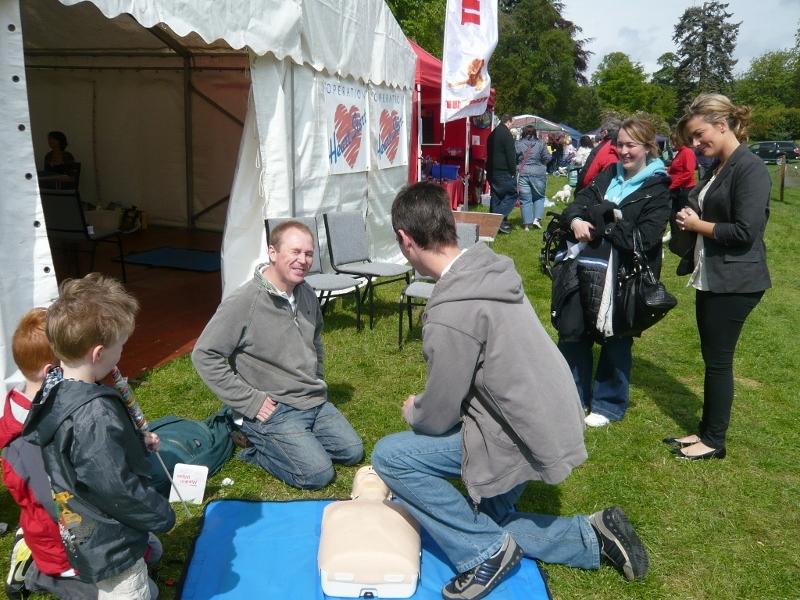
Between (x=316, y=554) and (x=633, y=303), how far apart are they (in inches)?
82.3

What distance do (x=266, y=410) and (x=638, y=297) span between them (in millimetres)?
2064

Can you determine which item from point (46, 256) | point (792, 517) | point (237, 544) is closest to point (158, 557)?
point (237, 544)

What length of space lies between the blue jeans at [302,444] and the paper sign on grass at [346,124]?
3.50 metres

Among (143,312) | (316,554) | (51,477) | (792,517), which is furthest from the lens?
(143,312)

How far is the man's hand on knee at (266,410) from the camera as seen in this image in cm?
323

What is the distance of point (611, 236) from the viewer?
3.55 meters

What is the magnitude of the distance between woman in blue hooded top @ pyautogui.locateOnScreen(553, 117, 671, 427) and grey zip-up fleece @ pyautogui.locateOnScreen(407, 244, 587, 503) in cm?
150

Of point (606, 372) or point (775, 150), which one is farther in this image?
point (775, 150)

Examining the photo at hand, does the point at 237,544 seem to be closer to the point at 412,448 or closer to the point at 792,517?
the point at 412,448

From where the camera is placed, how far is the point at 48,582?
2254 mm

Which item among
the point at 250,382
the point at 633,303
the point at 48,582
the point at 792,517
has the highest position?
the point at 633,303

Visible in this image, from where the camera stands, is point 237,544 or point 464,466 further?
point 237,544

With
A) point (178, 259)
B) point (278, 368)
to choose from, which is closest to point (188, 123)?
point (178, 259)

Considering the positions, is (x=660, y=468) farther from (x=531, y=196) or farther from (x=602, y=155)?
(x=531, y=196)
